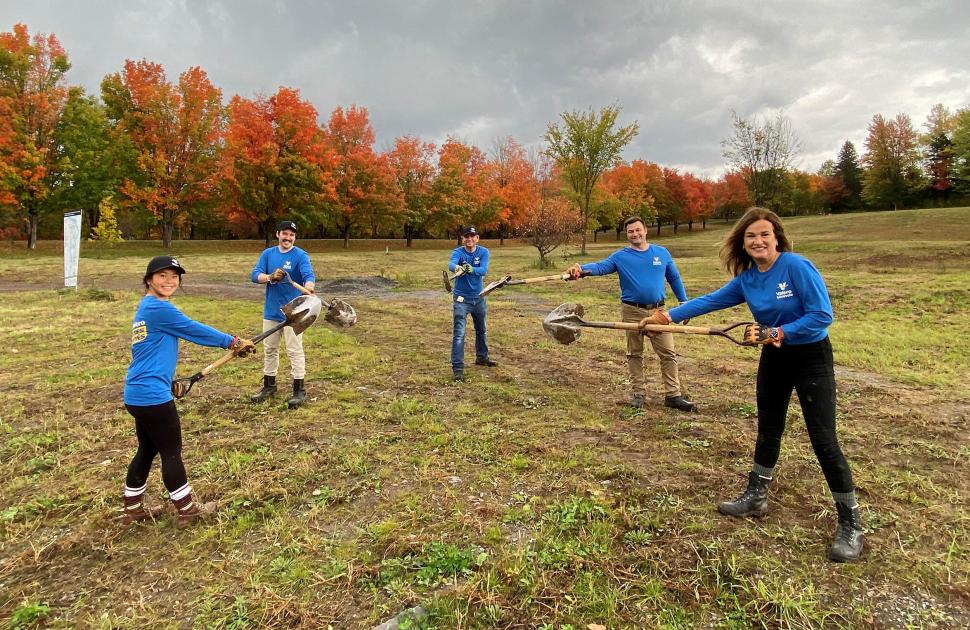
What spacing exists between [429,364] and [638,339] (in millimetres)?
3685

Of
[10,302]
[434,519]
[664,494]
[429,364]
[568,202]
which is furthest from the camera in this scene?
[568,202]

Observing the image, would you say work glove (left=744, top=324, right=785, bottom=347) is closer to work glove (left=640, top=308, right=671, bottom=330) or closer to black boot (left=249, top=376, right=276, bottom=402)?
work glove (left=640, top=308, right=671, bottom=330)

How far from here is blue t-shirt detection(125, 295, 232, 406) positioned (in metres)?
3.52

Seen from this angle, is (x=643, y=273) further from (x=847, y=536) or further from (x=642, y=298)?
(x=847, y=536)

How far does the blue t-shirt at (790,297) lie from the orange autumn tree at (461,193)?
46092 mm

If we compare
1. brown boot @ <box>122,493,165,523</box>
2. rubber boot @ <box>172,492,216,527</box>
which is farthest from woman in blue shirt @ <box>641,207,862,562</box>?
brown boot @ <box>122,493,165,523</box>

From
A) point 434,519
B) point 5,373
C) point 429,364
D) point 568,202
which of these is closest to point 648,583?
point 434,519

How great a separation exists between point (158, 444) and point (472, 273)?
192 inches

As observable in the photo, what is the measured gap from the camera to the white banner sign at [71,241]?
1587 centimetres

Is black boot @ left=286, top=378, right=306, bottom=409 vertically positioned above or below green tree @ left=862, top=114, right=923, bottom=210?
below

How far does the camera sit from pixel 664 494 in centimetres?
392

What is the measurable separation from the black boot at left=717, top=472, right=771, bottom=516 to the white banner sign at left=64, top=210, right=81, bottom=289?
64.9ft

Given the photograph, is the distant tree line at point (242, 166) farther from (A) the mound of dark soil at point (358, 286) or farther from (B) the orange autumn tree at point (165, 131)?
(A) the mound of dark soil at point (358, 286)

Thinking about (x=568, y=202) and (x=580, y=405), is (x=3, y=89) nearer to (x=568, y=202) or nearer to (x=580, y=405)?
(x=568, y=202)
